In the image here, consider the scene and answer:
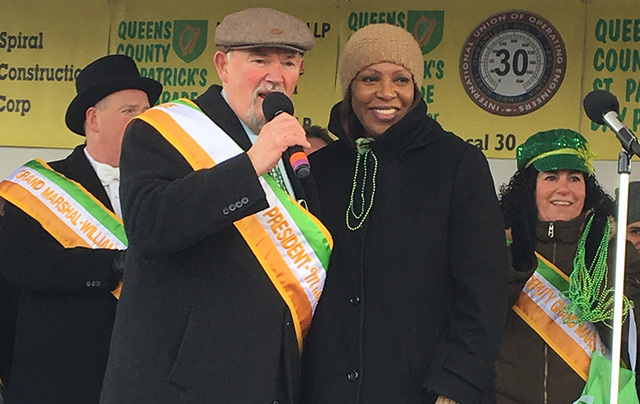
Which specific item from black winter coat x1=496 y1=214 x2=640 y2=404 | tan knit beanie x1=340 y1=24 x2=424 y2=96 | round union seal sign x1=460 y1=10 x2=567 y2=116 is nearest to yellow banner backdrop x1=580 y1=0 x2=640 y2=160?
round union seal sign x1=460 y1=10 x2=567 y2=116

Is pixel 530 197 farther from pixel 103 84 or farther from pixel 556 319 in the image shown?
pixel 103 84

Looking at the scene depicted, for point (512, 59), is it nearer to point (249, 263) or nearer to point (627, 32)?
point (627, 32)

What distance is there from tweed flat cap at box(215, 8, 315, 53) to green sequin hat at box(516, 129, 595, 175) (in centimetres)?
121

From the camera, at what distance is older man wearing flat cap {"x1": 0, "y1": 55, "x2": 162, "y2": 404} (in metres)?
3.23

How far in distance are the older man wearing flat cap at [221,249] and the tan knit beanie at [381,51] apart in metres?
0.28

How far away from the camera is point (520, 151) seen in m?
3.66

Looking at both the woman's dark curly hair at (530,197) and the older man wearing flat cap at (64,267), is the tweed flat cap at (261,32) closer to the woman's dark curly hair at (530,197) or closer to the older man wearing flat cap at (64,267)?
the older man wearing flat cap at (64,267)

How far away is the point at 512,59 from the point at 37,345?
2294 millimetres

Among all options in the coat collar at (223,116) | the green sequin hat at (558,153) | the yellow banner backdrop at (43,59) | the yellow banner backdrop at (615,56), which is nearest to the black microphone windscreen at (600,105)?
the coat collar at (223,116)

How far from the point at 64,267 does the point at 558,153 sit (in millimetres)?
1621

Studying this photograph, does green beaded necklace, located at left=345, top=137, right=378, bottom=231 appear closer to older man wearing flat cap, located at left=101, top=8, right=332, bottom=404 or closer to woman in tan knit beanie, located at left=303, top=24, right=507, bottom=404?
woman in tan knit beanie, located at left=303, top=24, right=507, bottom=404

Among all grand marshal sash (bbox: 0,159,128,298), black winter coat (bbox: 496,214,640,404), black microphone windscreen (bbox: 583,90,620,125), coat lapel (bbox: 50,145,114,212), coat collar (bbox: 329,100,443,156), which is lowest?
black winter coat (bbox: 496,214,640,404)

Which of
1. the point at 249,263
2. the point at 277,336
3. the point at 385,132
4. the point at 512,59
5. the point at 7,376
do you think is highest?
the point at 512,59

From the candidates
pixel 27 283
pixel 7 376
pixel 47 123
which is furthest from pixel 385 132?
pixel 47 123
